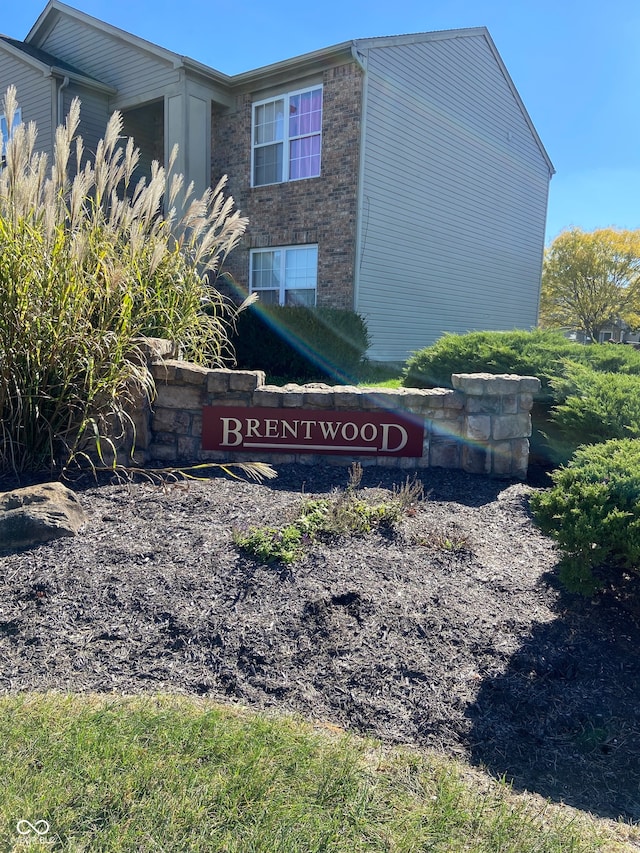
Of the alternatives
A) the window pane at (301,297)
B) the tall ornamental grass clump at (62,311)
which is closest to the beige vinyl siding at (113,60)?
the window pane at (301,297)

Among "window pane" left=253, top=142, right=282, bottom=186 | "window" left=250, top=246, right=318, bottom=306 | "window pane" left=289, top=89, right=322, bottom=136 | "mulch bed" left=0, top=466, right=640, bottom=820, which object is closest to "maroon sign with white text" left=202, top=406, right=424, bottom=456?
"mulch bed" left=0, top=466, right=640, bottom=820

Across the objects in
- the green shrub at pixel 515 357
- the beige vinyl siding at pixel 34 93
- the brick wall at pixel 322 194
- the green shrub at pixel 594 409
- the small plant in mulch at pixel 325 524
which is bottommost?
the small plant in mulch at pixel 325 524

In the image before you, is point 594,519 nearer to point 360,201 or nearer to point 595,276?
point 360,201

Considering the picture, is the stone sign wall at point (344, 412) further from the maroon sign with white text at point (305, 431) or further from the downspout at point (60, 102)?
the downspout at point (60, 102)

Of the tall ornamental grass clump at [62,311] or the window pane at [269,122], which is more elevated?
the window pane at [269,122]

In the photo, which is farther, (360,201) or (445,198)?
(445,198)

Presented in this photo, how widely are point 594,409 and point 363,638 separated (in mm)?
3132

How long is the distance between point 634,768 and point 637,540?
2.97 feet

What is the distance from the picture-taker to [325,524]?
152 inches

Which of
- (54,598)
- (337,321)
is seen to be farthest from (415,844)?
(337,321)

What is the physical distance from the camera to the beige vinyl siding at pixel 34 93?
14242mm

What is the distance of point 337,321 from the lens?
10844 mm

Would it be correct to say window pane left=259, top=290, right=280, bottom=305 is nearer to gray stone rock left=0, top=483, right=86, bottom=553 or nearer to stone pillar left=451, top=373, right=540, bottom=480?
stone pillar left=451, top=373, right=540, bottom=480

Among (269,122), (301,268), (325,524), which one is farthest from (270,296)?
(325,524)
